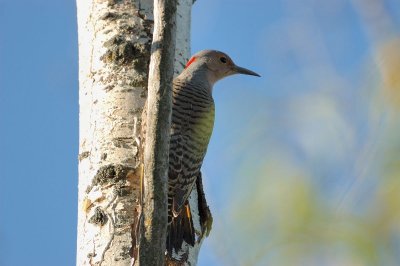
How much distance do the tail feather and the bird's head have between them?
175cm

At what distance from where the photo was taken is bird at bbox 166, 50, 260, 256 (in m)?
4.27

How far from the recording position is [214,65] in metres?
6.31

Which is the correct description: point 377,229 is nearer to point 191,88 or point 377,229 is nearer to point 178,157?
point 178,157

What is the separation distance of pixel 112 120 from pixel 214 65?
254 centimetres

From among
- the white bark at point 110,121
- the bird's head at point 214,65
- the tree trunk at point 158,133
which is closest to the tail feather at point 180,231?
the white bark at point 110,121

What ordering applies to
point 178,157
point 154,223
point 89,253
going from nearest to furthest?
point 154,223, point 89,253, point 178,157

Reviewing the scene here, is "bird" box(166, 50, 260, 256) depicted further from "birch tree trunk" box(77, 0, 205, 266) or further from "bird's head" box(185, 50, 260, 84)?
"birch tree trunk" box(77, 0, 205, 266)

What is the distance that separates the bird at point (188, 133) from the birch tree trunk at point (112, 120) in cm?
11

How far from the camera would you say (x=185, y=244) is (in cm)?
405

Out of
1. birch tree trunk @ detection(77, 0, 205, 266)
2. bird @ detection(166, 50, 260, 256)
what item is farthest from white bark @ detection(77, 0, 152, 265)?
bird @ detection(166, 50, 260, 256)

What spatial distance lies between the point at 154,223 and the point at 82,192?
1.20 meters

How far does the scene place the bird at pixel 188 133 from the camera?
4270 mm

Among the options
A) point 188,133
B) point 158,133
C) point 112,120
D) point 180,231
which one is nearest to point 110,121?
point 112,120

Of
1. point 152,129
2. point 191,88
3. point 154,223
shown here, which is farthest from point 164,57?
point 191,88
